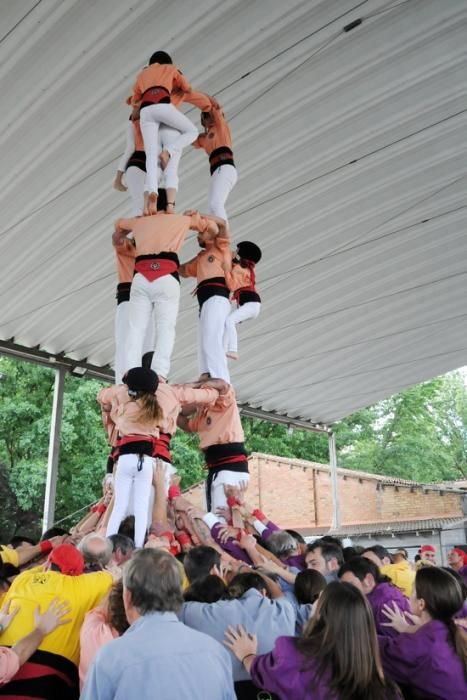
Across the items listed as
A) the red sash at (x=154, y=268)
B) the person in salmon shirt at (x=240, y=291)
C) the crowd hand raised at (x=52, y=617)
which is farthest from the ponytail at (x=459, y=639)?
the person in salmon shirt at (x=240, y=291)

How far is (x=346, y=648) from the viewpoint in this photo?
72.7 inches

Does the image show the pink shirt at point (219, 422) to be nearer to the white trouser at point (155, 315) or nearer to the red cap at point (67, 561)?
the white trouser at point (155, 315)

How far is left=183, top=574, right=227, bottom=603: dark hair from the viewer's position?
2.38m

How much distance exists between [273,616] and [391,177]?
19.8 ft

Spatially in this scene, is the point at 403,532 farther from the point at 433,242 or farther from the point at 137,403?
the point at 137,403

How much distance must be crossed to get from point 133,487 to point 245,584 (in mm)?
1914

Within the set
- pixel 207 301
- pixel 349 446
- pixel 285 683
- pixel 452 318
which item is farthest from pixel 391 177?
pixel 349 446

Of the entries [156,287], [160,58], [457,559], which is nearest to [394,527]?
[457,559]

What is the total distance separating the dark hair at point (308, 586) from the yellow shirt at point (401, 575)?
118cm

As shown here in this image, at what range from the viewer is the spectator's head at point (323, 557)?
3.50m

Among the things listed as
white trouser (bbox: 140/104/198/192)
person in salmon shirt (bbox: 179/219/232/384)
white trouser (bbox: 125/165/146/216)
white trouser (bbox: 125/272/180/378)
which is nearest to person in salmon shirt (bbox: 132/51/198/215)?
white trouser (bbox: 140/104/198/192)

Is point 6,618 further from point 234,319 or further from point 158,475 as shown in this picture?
point 234,319

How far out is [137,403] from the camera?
4.28 m

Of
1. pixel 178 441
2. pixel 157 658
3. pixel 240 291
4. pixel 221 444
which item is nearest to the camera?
pixel 157 658
